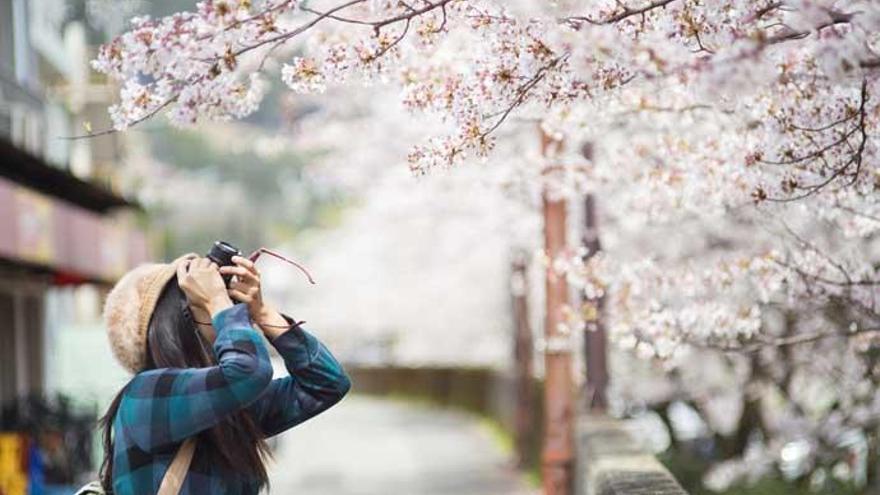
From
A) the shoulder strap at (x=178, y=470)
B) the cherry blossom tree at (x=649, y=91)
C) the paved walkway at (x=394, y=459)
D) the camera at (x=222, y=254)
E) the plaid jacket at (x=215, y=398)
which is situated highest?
Answer: the cherry blossom tree at (x=649, y=91)

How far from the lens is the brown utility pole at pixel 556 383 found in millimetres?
11023

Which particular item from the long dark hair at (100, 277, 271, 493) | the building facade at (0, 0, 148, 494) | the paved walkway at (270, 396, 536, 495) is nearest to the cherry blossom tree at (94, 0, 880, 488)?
the long dark hair at (100, 277, 271, 493)

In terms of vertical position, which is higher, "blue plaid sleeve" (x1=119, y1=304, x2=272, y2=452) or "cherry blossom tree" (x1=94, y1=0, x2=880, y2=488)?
"cherry blossom tree" (x1=94, y1=0, x2=880, y2=488)

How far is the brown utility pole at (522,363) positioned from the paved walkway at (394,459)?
Answer: 41 centimetres

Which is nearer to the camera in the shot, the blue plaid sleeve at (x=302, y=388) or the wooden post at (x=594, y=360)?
the blue plaid sleeve at (x=302, y=388)

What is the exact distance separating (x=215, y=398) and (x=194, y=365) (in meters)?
0.29

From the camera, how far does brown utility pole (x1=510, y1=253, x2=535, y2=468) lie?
1847cm

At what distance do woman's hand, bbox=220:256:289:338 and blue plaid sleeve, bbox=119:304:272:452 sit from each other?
0.35ft

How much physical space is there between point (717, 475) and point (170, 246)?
44.3 m

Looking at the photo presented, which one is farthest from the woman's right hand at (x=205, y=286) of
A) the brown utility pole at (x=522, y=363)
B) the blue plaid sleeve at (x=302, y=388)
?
the brown utility pole at (x=522, y=363)

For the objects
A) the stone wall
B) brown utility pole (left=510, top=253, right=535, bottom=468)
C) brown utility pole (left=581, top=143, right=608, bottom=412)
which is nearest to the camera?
the stone wall

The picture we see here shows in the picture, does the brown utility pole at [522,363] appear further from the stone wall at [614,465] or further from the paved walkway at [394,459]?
the stone wall at [614,465]

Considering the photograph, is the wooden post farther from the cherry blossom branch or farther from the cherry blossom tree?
the cherry blossom branch

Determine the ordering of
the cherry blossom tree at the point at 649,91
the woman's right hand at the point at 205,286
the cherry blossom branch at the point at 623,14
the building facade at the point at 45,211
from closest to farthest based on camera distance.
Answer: the woman's right hand at the point at 205,286 < the cherry blossom tree at the point at 649,91 < the cherry blossom branch at the point at 623,14 < the building facade at the point at 45,211
